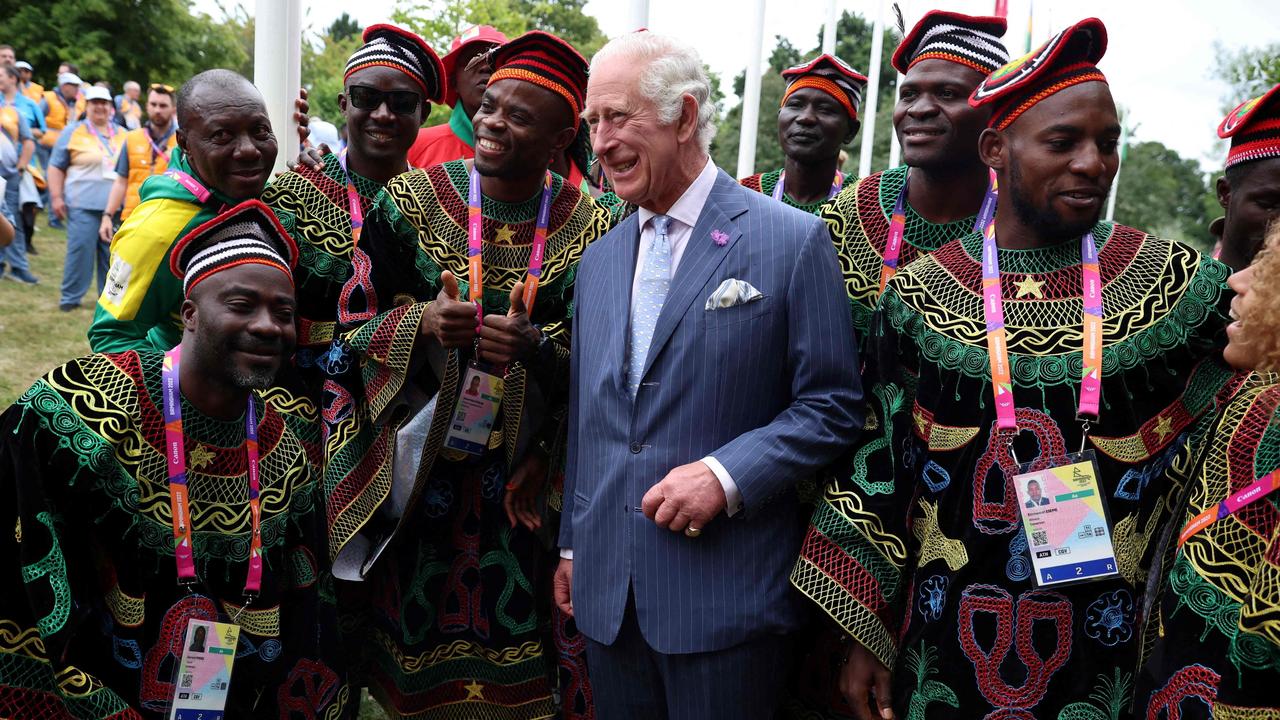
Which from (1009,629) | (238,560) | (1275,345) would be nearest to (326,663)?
(238,560)

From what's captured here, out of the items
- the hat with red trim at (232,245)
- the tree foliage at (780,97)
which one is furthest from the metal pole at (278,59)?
the tree foliage at (780,97)

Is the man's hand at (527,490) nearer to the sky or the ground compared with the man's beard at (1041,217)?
nearer to the ground

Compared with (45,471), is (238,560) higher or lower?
lower

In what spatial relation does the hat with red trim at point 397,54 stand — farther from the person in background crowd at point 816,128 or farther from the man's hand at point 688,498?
the man's hand at point 688,498

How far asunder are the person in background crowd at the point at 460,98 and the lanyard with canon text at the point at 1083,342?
321 cm

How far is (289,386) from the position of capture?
13.0 ft

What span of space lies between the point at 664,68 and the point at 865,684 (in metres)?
1.77

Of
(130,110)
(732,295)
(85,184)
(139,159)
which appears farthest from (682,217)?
(130,110)

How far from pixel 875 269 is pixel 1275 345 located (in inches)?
55.2

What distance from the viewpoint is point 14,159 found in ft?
43.2

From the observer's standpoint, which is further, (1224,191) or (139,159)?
(139,159)

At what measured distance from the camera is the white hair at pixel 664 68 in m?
3.06

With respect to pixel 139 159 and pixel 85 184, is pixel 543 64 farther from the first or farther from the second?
pixel 85 184

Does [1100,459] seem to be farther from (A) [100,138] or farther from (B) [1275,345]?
(A) [100,138]
